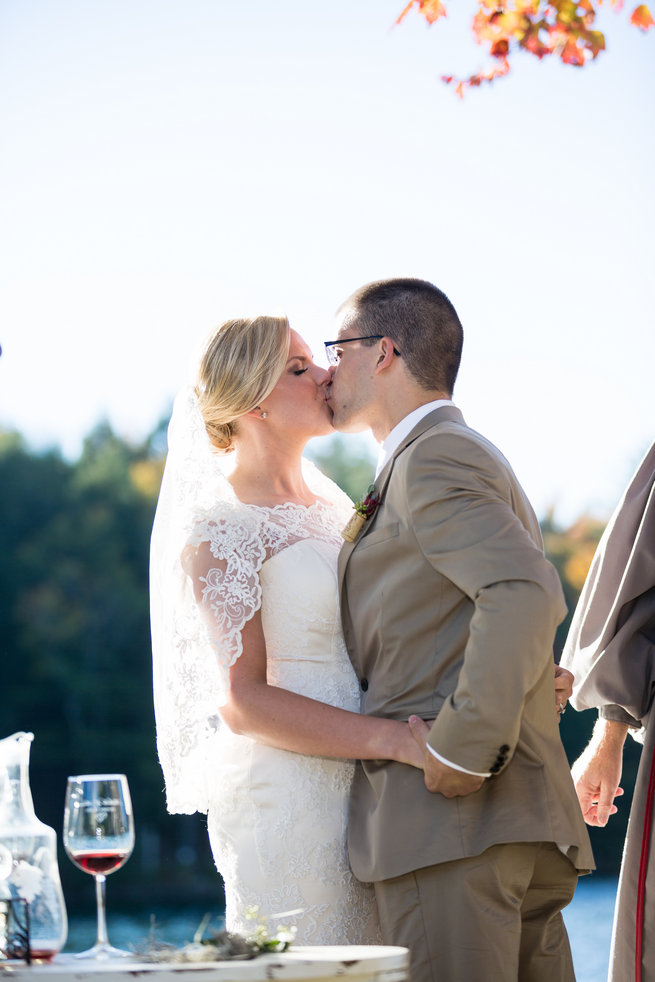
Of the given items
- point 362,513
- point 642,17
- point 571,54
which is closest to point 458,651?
point 362,513

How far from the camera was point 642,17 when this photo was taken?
428 centimetres

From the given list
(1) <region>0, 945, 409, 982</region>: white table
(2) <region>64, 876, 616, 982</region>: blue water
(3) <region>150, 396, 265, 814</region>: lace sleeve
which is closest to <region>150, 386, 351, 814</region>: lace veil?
(3) <region>150, 396, 265, 814</region>: lace sleeve

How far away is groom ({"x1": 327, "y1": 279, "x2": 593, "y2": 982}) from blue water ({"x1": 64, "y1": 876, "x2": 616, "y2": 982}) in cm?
2236

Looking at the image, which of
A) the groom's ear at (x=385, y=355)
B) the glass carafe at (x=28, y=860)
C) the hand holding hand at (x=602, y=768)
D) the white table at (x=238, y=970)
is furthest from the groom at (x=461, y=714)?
the glass carafe at (x=28, y=860)

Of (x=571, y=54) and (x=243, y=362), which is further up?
(x=571, y=54)

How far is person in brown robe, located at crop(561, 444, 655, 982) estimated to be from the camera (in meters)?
3.30

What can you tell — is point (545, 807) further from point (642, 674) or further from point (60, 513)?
point (60, 513)

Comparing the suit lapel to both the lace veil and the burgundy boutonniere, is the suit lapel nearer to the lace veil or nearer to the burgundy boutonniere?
the burgundy boutonniere

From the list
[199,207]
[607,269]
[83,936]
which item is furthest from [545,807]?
[199,207]

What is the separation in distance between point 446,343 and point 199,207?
167ft

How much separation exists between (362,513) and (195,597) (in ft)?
1.74

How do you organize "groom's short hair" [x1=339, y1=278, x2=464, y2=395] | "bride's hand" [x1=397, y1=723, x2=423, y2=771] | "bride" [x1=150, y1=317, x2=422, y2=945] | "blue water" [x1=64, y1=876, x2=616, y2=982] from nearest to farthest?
"bride's hand" [x1=397, y1=723, x2=423, y2=771] → "bride" [x1=150, y1=317, x2=422, y2=945] → "groom's short hair" [x1=339, y1=278, x2=464, y2=395] → "blue water" [x1=64, y1=876, x2=616, y2=982]

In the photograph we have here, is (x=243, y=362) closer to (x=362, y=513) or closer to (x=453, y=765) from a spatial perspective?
(x=362, y=513)

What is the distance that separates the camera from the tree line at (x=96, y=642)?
33.7 metres
